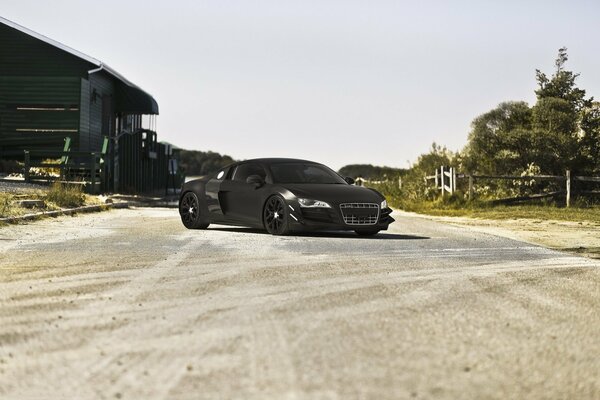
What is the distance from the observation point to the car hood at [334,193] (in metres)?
15.1

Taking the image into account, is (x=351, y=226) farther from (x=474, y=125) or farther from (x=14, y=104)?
(x=474, y=125)

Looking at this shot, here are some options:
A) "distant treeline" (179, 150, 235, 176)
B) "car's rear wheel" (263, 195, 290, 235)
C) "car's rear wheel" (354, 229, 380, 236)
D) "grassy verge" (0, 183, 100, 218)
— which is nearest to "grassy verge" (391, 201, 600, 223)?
"car's rear wheel" (354, 229, 380, 236)

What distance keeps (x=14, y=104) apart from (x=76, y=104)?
94.6 inches

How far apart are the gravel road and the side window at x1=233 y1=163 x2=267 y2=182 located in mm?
3720

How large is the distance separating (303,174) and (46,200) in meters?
8.55

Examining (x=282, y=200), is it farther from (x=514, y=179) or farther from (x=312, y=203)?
(x=514, y=179)

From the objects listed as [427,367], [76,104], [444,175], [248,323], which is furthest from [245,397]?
[76,104]

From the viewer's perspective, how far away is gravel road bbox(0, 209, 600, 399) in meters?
4.92

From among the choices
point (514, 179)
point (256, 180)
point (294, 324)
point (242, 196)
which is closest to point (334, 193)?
point (256, 180)

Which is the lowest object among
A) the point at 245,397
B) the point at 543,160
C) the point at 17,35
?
the point at 245,397

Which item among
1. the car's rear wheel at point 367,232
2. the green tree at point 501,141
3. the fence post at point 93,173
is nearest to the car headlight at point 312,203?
the car's rear wheel at point 367,232

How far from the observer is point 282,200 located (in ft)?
50.0

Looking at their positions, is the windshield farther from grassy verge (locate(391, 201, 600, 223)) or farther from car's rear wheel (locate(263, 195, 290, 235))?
grassy verge (locate(391, 201, 600, 223))

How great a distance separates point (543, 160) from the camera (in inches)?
1438
